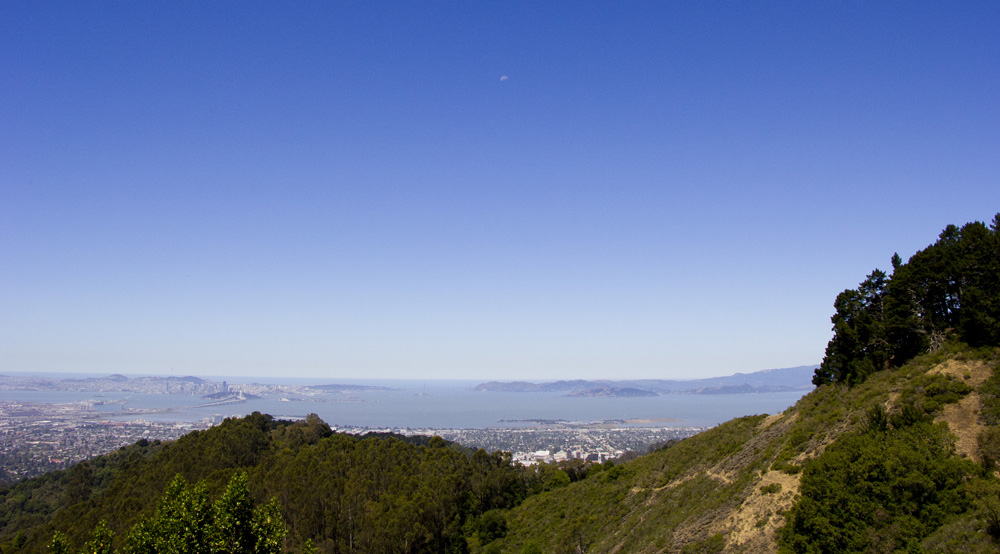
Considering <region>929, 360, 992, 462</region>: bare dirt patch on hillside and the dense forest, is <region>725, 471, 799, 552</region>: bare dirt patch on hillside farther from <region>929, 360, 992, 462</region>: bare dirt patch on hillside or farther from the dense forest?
<region>929, 360, 992, 462</region>: bare dirt patch on hillside

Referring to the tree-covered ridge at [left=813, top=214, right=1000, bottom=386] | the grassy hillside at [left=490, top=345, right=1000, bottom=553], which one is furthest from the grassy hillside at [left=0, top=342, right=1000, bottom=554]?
the tree-covered ridge at [left=813, top=214, right=1000, bottom=386]

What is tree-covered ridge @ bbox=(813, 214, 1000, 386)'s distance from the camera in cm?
2331

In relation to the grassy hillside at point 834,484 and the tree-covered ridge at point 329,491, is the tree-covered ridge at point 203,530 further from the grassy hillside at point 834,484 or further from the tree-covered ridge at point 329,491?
the grassy hillside at point 834,484

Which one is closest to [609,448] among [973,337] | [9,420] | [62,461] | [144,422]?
[973,337]

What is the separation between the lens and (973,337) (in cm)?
2327

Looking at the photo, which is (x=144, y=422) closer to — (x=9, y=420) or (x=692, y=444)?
(x=9, y=420)

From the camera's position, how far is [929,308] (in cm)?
2734

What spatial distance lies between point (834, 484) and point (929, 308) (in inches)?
665

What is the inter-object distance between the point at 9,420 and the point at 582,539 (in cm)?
25293

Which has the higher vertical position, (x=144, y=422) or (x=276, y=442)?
(x=276, y=442)

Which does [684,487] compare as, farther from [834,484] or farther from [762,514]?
[834,484]

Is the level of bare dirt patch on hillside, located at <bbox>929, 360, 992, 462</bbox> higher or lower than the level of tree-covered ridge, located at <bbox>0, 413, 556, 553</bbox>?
higher

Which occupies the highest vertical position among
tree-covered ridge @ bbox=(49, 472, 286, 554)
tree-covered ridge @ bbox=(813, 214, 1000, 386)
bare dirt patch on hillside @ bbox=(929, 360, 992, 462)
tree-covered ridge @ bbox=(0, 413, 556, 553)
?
tree-covered ridge @ bbox=(813, 214, 1000, 386)

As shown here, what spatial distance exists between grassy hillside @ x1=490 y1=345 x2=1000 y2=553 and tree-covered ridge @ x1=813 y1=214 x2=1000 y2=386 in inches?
62.3
